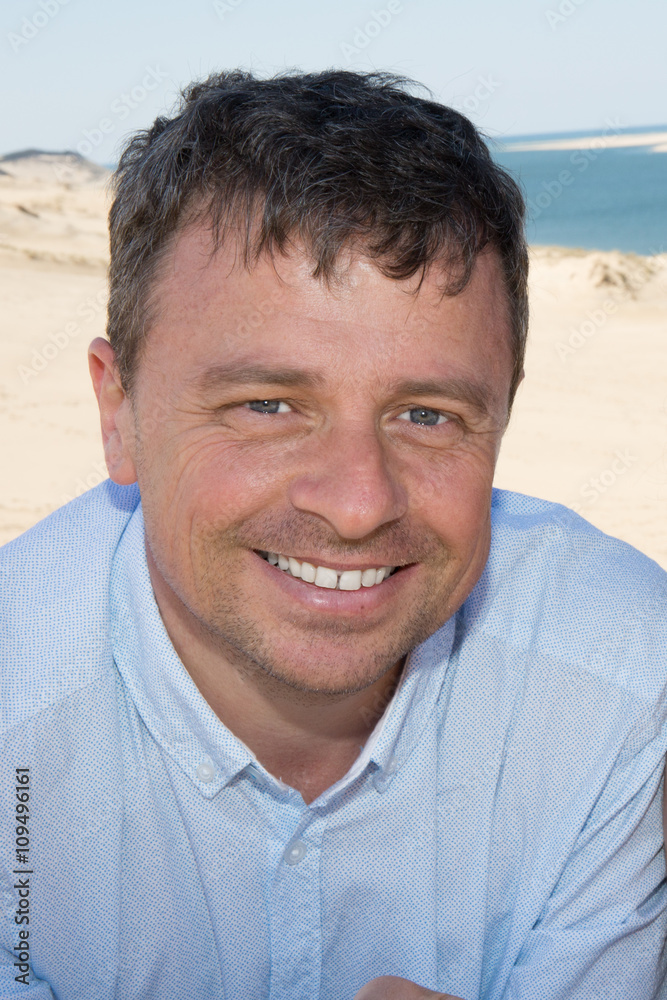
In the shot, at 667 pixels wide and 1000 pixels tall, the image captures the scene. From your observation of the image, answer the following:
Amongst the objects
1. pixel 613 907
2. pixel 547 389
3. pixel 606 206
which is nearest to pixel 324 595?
pixel 613 907

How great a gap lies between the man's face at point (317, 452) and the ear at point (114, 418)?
109mm

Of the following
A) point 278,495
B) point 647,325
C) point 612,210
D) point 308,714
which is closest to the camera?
point 278,495

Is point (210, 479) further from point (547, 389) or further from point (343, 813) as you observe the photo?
point (547, 389)

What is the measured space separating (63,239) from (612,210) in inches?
683

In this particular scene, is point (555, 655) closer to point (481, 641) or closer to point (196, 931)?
point (481, 641)

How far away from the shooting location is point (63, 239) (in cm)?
2006

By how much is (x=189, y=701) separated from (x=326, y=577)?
0.42 meters

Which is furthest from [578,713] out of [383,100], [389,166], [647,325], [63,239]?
[63,239]

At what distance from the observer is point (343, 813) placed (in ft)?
7.02

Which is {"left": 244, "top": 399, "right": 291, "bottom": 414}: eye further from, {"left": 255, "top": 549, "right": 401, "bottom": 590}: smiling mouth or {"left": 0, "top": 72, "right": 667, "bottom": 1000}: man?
→ {"left": 255, "top": 549, "right": 401, "bottom": 590}: smiling mouth

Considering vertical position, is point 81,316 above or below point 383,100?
below

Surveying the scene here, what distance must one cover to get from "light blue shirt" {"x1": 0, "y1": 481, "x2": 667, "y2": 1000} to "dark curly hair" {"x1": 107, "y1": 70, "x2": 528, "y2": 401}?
1.86ft

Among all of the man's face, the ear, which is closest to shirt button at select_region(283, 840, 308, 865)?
the man's face

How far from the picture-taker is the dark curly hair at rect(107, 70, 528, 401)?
189 cm
